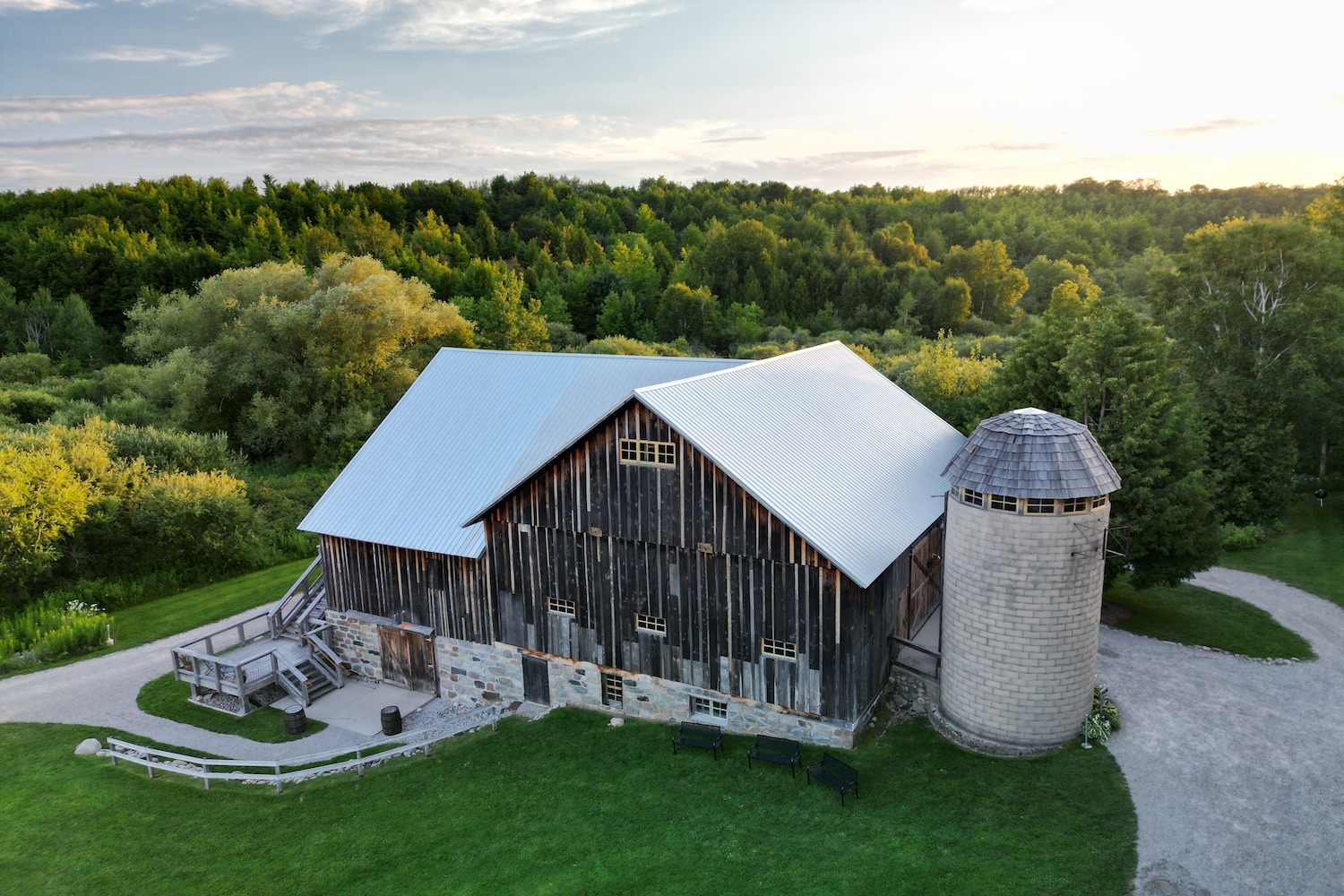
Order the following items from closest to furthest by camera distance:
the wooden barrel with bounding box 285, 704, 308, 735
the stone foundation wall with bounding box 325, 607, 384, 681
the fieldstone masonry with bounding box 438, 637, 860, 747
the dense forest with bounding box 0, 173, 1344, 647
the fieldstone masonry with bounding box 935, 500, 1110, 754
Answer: the fieldstone masonry with bounding box 935, 500, 1110, 754, the fieldstone masonry with bounding box 438, 637, 860, 747, the wooden barrel with bounding box 285, 704, 308, 735, the stone foundation wall with bounding box 325, 607, 384, 681, the dense forest with bounding box 0, 173, 1344, 647

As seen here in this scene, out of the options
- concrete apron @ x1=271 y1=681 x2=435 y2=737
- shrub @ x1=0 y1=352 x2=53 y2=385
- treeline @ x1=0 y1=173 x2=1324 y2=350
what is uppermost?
treeline @ x1=0 y1=173 x2=1324 y2=350

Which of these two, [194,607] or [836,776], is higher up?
[836,776]

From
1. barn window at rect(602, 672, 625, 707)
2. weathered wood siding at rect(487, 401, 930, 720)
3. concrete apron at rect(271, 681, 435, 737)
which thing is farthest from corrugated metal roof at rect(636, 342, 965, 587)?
concrete apron at rect(271, 681, 435, 737)

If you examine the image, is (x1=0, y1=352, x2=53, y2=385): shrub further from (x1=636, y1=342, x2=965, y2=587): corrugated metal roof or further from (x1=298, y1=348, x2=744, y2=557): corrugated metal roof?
(x1=636, y1=342, x2=965, y2=587): corrugated metal roof

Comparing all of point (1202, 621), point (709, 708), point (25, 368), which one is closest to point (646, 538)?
point (709, 708)

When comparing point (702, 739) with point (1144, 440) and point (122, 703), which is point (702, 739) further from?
point (122, 703)
